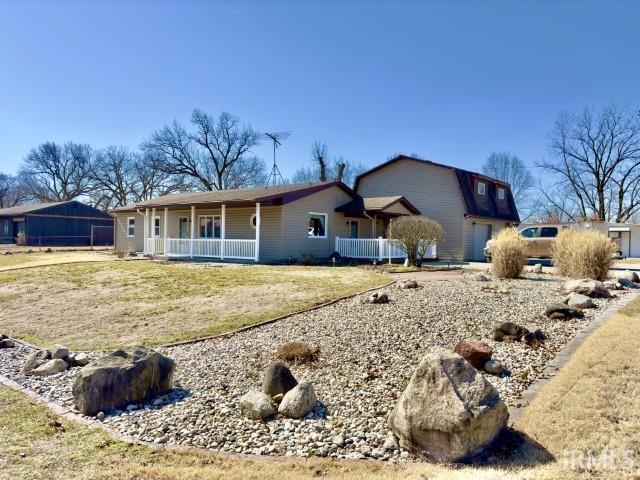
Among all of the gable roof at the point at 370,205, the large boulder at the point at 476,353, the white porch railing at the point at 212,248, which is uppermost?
the gable roof at the point at 370,205

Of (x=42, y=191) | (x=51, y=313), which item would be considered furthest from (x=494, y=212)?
(x=42, y=191)

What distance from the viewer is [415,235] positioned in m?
15.4

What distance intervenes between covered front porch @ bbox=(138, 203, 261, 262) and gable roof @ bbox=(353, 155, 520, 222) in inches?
376

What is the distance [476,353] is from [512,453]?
1.79 meters

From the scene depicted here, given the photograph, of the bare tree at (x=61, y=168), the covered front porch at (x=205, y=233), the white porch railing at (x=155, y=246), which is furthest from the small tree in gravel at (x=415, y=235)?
the bare tree at (x=61, y=168)

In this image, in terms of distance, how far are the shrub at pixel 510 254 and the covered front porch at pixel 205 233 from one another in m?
9.41

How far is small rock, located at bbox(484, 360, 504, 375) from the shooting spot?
480cm

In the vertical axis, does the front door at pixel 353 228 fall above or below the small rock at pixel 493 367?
above

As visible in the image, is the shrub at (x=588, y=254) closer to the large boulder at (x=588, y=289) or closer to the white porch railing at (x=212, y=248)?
the large boulder at (x=588, y=289)

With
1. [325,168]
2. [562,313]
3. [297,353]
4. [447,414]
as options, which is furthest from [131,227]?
[447,414]

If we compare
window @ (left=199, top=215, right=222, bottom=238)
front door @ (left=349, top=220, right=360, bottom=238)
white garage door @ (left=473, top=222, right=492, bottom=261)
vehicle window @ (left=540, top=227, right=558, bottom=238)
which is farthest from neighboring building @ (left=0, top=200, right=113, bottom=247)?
vehicle window @ (left=540, top=227, right=558, bottom=238)

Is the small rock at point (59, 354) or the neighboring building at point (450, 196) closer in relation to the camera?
the small rock at point (59, 354)

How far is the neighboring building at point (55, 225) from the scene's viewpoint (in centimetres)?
3546

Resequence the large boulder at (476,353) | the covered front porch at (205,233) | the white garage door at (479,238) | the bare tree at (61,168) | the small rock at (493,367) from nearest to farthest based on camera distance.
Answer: the small rock at (493,367), the large boulder at (476,353), the covered front porch at (205,233), the white garage door at (479,238), the bare tree at (61,168)
